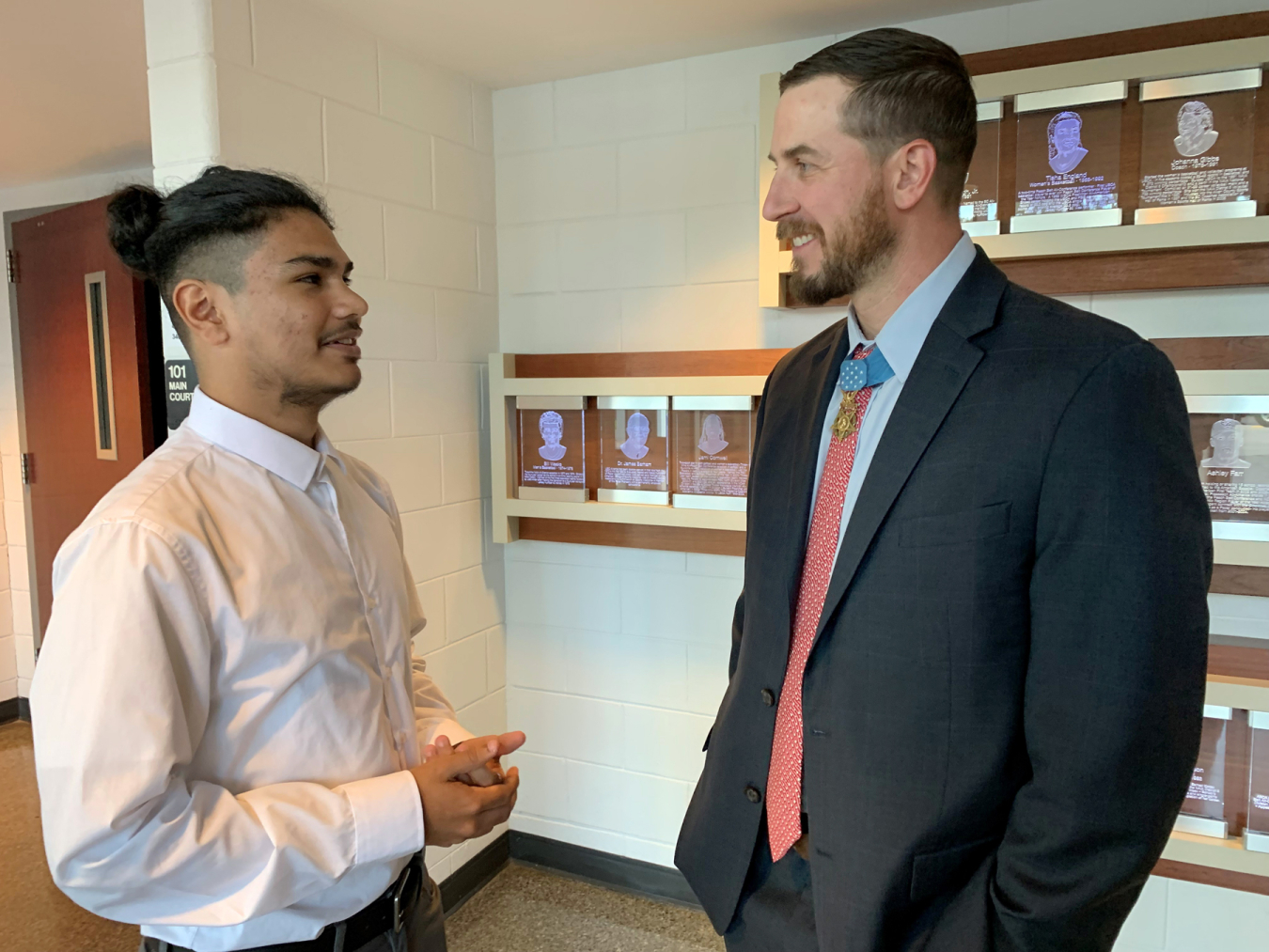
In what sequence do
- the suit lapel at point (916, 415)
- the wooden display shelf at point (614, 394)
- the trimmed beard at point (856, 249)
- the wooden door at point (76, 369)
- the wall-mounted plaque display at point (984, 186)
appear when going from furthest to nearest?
the wooden door at point (76, 369)
the wooden display shelf at point (614, 394)
the wall-mounted plaque display at point (984, 186)
the trimmed beard at point (856, 249)
the suit lapel at point (916, 415)

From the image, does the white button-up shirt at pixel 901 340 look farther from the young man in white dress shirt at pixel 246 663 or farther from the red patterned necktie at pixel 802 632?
the young man in white dress shirt at pixel 246 663

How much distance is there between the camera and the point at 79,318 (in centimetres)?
A: 337

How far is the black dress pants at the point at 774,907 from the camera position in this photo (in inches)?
46.9

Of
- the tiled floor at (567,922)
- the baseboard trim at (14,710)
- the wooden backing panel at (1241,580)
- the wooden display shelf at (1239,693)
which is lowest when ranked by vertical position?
the tiled floor at (567,922)

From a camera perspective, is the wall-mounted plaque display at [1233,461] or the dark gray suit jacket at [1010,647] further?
the wall-mounted plaque display at [1233,461]

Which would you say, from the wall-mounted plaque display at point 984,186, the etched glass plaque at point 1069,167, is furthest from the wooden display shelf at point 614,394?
the etched glass plaque at point 1069,167

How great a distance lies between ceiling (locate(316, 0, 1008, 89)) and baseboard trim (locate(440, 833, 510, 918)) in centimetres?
245

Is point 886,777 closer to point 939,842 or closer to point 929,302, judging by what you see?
point 939,842

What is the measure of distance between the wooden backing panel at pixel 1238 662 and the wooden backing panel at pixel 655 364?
47.7 inches

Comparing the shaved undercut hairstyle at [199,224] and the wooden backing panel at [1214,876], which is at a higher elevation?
the shaved undercut hairstyle at [199,224]

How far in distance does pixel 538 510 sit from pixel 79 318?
7.65 feet

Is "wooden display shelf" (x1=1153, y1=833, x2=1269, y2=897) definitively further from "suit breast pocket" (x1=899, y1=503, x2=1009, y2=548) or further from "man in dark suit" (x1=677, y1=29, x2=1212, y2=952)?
"suit breast pocket" (x1=899, y1=503, x2=1009, y2=548)

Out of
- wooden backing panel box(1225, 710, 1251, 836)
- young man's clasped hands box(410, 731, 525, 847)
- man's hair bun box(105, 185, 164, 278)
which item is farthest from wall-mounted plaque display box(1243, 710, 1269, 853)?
man's hair bun box(105, 185, 164, 278)

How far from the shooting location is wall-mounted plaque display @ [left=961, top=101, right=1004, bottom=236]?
187cm
